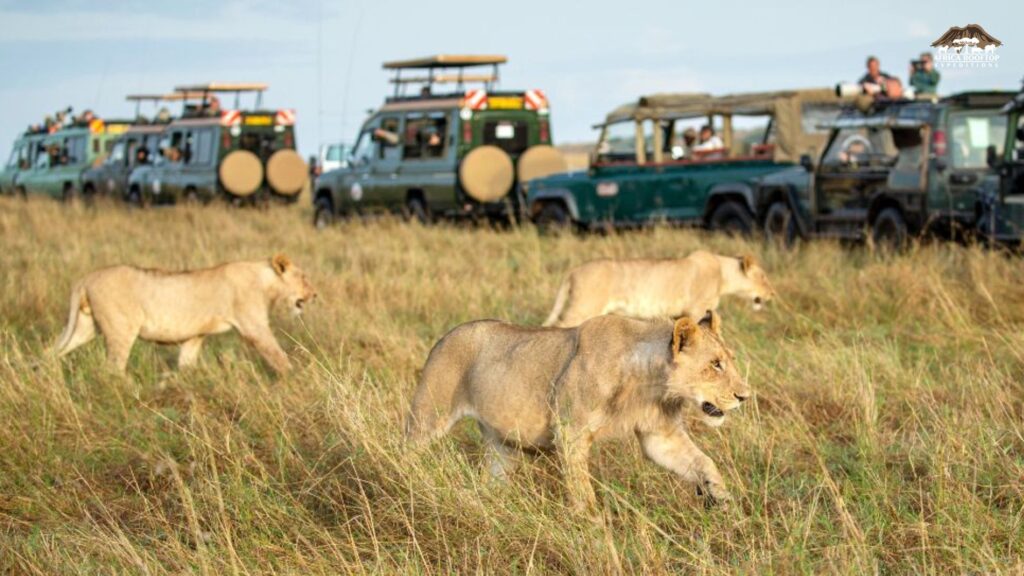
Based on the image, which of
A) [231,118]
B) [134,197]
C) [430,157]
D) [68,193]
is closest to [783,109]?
[430,157]

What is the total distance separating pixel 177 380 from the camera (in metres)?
8.14

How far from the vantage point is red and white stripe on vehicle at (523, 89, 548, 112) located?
19953 millimetres

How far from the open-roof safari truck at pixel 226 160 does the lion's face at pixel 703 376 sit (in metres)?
19.4

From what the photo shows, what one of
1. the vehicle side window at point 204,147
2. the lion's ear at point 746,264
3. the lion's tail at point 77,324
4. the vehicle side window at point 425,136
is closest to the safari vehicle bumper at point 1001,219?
the lion's ear at point 746,264

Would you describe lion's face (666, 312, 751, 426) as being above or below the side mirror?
below

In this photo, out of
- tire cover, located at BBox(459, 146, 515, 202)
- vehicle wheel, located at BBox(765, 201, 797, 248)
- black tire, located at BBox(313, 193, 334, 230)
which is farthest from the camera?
black tire, located at BBox(313, 193, 334, 230)

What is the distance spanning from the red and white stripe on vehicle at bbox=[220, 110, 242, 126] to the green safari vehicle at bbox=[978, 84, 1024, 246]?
48.1ft

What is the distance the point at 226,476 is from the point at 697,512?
5.90ft

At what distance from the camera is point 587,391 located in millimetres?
5176

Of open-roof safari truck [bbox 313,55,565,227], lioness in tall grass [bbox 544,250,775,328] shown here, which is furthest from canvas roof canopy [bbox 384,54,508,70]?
lioness in tall grass [bbox 544,250,775,328]

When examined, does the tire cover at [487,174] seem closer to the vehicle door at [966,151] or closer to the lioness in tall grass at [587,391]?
the vehicle door at [966,151]

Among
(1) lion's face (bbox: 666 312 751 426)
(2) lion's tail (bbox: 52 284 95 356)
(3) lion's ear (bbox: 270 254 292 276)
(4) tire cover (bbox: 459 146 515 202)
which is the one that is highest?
(4) tire cover (bbox: 459 146 515 202)

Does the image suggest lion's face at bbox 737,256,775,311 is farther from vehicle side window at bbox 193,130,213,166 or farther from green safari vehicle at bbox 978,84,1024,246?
vehicle side window at bbox 193,130,213,166

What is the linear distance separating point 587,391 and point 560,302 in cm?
475
